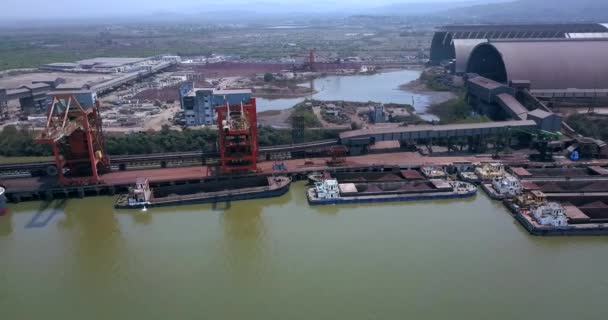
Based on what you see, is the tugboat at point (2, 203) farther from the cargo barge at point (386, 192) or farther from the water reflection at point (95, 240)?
the cargo barge at point (386, 192)

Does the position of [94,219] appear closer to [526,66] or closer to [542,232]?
[542,232]

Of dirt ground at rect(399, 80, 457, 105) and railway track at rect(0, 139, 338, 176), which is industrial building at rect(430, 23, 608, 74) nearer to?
A: dirt ground at rect(399, 80, 457, 105)

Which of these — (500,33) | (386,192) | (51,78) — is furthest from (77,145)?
(500,33)

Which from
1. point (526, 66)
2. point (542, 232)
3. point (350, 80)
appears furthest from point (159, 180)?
point (350, 80)

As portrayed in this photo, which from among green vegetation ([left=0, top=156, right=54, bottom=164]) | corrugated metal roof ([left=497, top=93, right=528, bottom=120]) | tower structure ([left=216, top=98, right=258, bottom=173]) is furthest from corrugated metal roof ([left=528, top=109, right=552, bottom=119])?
green vegetation ([left=0, top=156, right=54, bottom=164])

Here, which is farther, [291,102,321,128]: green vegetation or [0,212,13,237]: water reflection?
[291,102,321,128]: green vegetation

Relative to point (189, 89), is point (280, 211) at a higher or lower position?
lower
